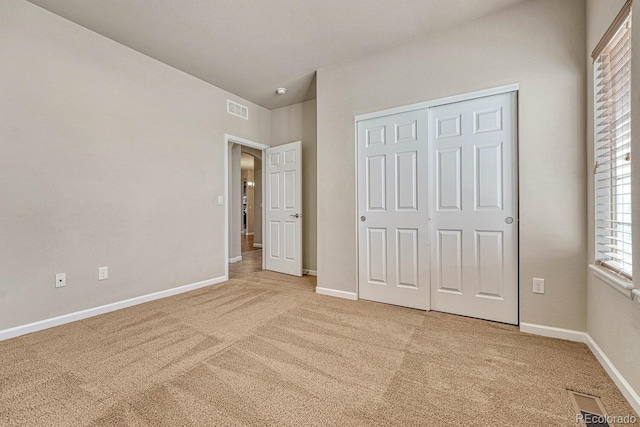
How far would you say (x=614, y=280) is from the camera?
1.56 metres

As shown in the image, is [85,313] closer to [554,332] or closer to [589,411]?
[589,411]

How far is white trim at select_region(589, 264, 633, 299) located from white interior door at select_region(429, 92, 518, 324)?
0.52 meters

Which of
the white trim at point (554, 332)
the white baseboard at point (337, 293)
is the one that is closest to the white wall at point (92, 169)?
the white baseboard at point (337, 293)

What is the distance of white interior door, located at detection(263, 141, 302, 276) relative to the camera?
4.23m

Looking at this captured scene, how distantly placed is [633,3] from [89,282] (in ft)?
14.1

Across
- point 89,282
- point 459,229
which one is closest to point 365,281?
point 459,229

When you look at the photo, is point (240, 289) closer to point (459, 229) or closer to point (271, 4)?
point (459, 229)

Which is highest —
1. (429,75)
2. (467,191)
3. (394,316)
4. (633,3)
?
(429,75)

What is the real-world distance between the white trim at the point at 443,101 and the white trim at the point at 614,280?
149 centimetres

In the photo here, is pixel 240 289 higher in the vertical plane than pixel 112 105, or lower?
lower

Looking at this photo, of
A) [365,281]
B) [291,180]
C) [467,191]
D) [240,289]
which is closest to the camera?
[467,191]

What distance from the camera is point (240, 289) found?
345 cm

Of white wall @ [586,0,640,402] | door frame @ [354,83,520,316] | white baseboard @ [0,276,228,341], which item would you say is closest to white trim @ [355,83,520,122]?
door frame @ [354,83,520,316]

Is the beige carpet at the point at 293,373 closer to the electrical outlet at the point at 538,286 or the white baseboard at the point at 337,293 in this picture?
the electrical outlet at the point at 538,286
